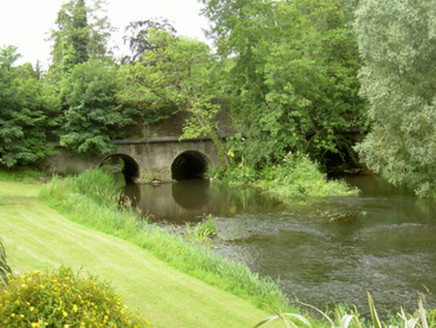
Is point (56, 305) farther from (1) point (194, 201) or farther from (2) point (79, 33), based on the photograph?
(2) point (79, 33)

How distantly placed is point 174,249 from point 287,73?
16655 mm

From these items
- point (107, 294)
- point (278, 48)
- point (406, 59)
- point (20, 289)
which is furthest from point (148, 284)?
point (278, 48)

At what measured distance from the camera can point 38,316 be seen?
3.37 m

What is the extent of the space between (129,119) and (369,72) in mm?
13126

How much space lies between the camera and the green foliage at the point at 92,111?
2305 cm

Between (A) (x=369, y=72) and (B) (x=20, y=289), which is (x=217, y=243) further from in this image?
(A) (x=369, y=72)

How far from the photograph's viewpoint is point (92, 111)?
23266mm

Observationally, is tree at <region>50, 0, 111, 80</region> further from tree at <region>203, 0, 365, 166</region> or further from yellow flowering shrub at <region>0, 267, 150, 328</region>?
yellow flowering shrub at <region>0, 267, 150, 328</region>

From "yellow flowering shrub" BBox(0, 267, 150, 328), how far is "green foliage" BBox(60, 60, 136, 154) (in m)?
19.9

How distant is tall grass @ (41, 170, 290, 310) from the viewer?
680 centimetres

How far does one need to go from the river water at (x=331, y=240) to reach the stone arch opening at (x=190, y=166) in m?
9.61

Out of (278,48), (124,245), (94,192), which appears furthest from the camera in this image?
(278,48)

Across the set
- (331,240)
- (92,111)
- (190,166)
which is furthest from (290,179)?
(190,166)

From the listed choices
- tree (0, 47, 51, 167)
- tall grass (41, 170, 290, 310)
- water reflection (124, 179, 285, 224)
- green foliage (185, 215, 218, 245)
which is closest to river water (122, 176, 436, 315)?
water reflection (124, 179, 285, 224)
